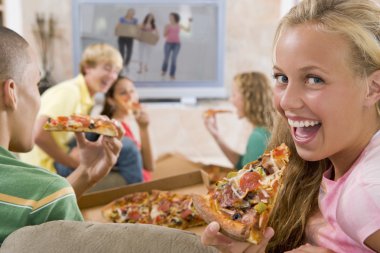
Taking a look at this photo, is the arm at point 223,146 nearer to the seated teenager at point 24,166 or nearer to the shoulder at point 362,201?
the seated teenager at point 24,166

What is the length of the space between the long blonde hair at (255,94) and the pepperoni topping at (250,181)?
181 cm

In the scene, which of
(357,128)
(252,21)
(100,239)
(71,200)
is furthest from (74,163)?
(252,21)

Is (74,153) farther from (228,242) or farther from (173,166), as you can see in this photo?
(228,242)

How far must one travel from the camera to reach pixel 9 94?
147cm

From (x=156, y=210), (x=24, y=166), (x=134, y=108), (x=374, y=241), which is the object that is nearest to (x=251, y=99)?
(x=134, y=108)

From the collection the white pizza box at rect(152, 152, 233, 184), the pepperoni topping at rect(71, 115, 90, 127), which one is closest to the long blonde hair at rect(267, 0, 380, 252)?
the pepperoni topping at rect(71, 115, 90, 127)

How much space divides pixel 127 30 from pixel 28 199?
16.5 ft

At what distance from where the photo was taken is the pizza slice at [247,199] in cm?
104

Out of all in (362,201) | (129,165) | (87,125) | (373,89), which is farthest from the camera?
(129,165)

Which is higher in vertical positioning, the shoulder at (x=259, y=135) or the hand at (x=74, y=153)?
the shoulder at (x=259, y=135)

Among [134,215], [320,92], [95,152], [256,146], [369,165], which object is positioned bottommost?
[134,215]

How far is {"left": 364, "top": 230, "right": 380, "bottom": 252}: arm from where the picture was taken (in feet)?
3.19

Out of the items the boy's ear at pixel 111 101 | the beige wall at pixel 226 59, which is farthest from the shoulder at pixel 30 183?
the beige wall at pixel 226 59

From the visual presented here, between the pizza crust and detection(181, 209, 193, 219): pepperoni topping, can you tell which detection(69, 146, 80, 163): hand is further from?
the pizza crust
